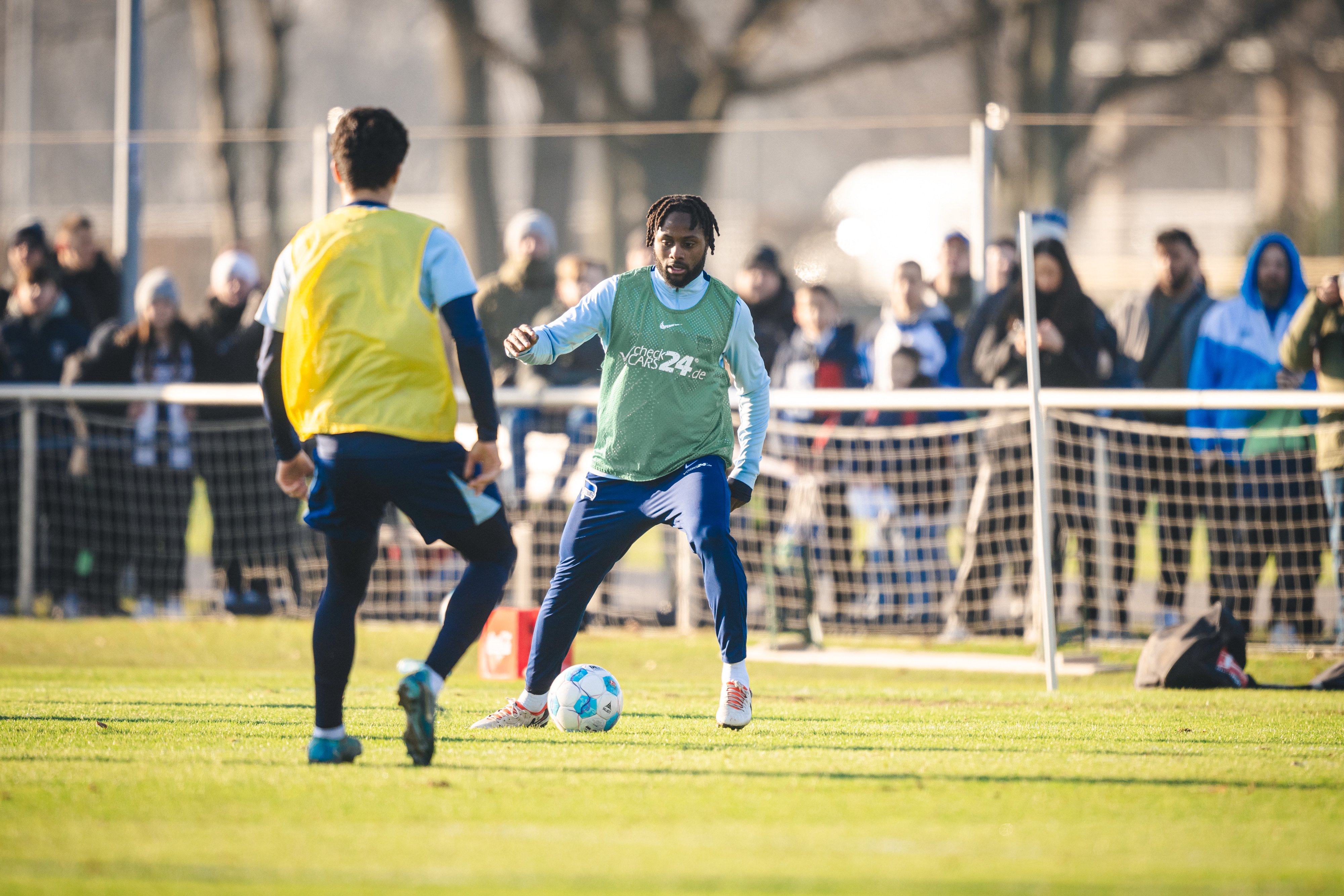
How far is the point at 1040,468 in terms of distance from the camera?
27.9 ft

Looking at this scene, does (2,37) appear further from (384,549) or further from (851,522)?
(851,522)

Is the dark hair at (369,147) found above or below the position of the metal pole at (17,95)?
below

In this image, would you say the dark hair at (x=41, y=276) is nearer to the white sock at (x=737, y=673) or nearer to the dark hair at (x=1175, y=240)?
the white sock at (x=737, y=673)

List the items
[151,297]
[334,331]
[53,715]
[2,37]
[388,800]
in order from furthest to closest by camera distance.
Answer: [2,37], [151,297], [53,715], [334,331], [388,800]

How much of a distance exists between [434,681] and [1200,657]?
176 inches

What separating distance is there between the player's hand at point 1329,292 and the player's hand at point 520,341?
18.6ft

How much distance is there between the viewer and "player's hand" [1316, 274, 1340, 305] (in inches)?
389

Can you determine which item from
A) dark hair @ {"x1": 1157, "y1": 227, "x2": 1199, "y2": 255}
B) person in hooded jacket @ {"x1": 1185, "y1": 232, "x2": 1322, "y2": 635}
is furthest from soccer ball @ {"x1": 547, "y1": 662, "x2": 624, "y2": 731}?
dark hair @ {"x1": 1157, "y1": 227, "x2": 1199, "y2": 255}

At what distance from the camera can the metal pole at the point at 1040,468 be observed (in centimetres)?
826

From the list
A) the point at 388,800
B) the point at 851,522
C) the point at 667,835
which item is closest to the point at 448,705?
the point at 388,800

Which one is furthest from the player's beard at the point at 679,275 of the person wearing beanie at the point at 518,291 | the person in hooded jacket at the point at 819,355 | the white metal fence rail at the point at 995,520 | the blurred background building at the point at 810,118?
the blurred background building at the point at 810,118

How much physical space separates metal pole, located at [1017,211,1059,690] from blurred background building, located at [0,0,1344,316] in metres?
10.1

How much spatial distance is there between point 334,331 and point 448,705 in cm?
254

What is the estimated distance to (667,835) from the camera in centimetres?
457
